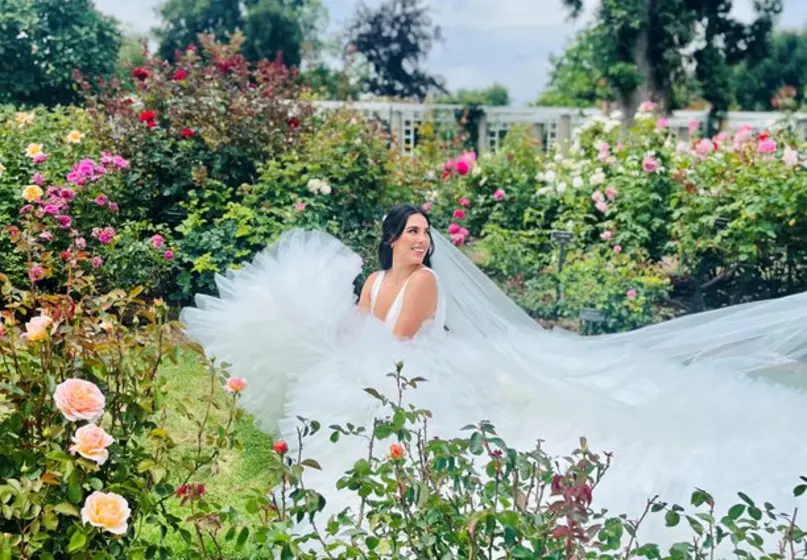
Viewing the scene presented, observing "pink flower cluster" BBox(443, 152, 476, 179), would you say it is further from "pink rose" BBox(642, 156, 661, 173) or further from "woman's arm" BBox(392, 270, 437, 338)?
"woman's arm" BBox(392, 270, 437, 338)

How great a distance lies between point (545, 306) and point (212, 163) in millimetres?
2706

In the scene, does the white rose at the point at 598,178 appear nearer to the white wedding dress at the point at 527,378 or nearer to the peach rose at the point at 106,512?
the white wedding dress at the point at 527,378

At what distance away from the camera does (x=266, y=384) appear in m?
3.78

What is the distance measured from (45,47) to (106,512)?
16.7m

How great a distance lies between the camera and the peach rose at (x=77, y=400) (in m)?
1.92

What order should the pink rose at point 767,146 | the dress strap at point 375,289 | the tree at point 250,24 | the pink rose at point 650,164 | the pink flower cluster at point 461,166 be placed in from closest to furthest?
the dress strap at point 375,289 → the pink rose at point 767,146 → the pink rose at point 650,164 → the pink flower cluster at point 461,166 → the tree at point 250,24

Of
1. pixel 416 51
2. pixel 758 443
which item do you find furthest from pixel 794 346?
pixel 416 51

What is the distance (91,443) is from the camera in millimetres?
1929

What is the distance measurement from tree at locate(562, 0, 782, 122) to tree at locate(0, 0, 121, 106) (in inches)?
349

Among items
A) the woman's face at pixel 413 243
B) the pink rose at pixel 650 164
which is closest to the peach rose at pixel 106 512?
the woman's face at pixel 413 243

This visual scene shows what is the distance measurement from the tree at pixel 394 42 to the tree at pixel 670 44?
12.3 metres

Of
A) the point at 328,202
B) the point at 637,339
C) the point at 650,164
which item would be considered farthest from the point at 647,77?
the point at 637,339

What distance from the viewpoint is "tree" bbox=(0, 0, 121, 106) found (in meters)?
16.7

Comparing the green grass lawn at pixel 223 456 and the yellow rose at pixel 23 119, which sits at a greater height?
the yellow rose at pixel 23 119
